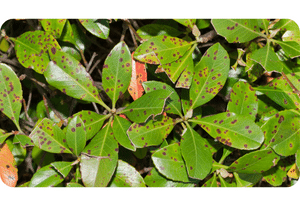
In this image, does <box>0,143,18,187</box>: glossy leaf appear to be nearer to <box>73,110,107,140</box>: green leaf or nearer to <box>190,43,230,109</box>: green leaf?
<box>73,110,107,140</box>: green leaf

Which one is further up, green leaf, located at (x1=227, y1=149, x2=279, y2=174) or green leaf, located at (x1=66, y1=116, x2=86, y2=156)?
green leaf, located at (x1=66, y1=116, x2=86, y2=156)

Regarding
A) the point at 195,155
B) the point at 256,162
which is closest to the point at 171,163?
the point at 195,155

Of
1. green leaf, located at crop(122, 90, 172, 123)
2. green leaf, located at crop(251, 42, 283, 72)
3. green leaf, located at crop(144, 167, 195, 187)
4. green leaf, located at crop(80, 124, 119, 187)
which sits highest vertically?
green leaf, located at crop(251, 42, 283, 72)

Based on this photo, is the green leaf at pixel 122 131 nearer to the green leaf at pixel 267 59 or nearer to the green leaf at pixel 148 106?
the green leaf at pixel 148 106

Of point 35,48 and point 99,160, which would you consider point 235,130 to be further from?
point 35,48

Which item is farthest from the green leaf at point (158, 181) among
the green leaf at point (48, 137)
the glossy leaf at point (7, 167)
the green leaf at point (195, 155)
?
the glossy leaf at point (7, 167)

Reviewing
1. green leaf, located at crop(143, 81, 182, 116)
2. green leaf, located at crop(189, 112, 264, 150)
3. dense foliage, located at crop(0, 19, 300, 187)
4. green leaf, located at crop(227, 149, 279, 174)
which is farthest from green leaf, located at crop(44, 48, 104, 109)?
green leaf, located at crop(227, 149, 279, 174)

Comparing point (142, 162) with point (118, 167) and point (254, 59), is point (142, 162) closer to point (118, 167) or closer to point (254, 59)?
point (118, 167)
